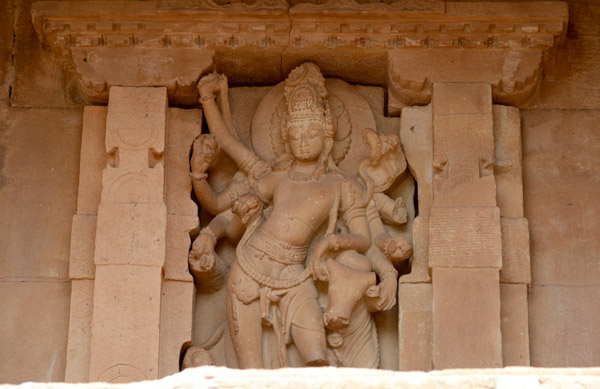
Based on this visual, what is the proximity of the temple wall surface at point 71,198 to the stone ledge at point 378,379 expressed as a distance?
2325 mm

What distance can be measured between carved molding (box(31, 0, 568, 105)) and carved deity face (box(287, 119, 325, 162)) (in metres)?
0.49

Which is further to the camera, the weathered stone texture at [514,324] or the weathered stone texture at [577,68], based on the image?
the weathered stone texture at [577,68]

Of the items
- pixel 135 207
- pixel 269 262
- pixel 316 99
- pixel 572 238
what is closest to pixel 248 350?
pixel 269 262

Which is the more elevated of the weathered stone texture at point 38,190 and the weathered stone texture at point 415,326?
the weathered stone texture at point 38,190

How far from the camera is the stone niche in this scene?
7.27 metres

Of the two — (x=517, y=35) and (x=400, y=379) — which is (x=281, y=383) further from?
(x=517, y=35)

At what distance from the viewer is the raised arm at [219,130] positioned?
776 cm

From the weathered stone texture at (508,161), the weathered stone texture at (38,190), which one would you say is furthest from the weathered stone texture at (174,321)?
the weathered stone texture at (508,161)

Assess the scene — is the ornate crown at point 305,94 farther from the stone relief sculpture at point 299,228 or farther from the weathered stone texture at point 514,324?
the weathered stone texture at point 514,324

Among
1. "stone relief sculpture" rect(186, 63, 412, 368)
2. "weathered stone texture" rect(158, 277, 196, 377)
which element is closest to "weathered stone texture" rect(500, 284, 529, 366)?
"stone relief sculpture" rect(186, 63, 412, 368)

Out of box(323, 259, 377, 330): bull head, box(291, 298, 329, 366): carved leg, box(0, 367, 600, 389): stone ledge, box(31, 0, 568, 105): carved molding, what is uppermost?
box(31, 0, 568, 105): carved molding

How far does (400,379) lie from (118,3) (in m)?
3.61

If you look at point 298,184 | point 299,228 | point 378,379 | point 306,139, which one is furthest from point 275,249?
point 378,379

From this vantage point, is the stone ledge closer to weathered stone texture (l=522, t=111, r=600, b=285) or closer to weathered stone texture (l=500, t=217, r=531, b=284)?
weathered stone texture (l=500, t=217, r=531, b=284)
